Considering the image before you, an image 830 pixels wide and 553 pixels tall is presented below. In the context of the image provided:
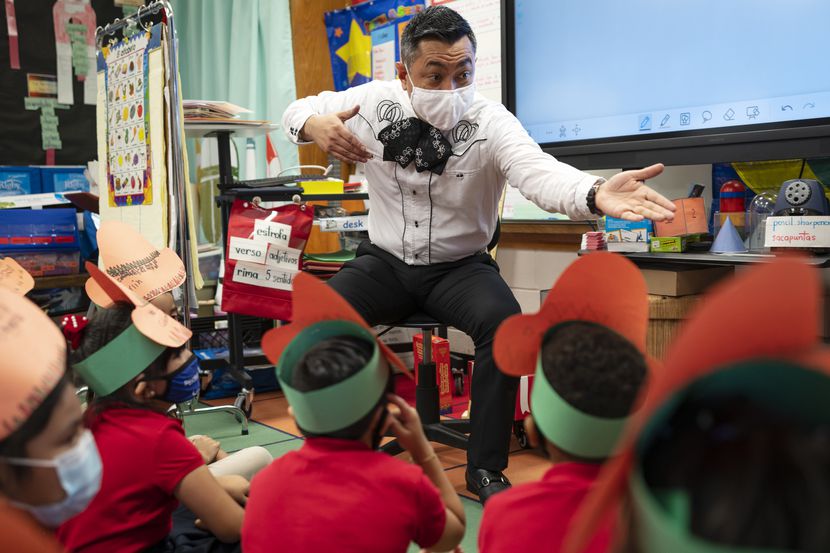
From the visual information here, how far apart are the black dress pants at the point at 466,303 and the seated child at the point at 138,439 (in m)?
0.74

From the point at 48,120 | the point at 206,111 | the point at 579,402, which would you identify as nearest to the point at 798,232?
the point at 579,402

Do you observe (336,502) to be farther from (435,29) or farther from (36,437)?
(435,29)

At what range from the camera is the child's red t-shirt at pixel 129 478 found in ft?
4.12

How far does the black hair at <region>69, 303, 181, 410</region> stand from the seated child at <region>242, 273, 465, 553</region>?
35 cm

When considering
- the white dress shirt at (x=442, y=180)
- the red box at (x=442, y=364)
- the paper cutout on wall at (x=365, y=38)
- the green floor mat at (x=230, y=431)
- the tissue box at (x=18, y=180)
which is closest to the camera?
the white dress shirt at (x=442, y=180)

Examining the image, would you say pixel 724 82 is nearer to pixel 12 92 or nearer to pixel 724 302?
pixel 724 302

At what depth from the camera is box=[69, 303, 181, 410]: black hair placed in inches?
53.0

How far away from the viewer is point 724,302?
1.75 ft

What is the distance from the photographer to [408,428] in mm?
1230

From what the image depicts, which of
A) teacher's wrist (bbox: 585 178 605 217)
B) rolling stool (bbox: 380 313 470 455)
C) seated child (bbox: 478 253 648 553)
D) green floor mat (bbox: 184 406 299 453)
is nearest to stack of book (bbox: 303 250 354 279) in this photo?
green floor mat (bbox: 184 406 299 453)

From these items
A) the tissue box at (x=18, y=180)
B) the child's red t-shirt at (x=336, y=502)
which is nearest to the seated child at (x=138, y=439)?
the child's red t-shirt at (x=336, y=502)

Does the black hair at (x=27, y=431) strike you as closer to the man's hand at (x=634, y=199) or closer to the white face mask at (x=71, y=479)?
the white face mask at (x=71, y=479)

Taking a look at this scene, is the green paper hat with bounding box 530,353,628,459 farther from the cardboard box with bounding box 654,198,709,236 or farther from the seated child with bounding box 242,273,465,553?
the cardboard box with bounding box 654,198,709,236

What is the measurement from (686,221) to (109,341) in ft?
5.33
